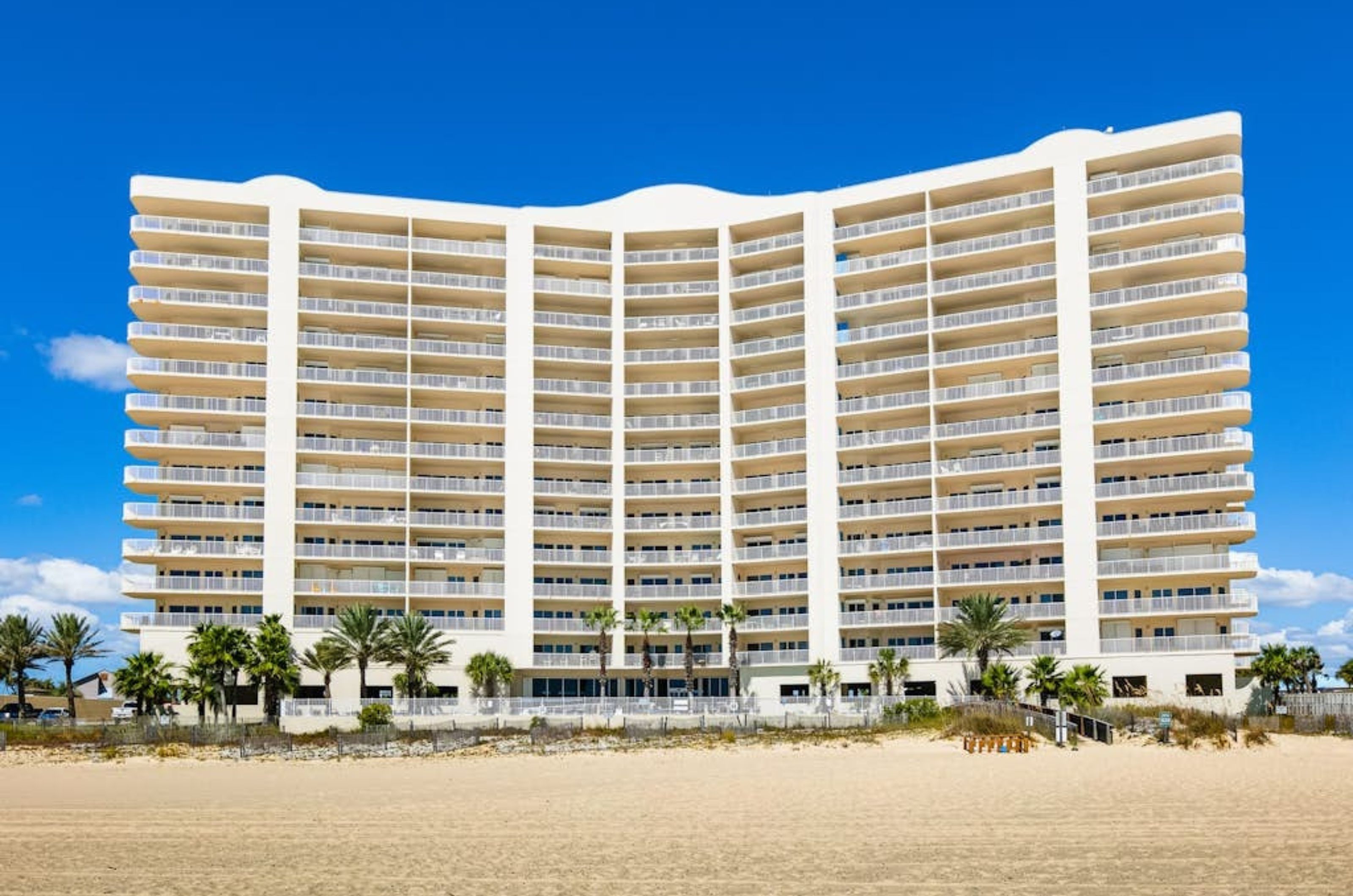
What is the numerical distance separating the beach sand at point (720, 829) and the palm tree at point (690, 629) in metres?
39.5

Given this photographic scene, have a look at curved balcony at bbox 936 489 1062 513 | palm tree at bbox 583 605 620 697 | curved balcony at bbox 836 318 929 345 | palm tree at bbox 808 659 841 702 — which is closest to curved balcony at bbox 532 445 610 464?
palm tree at bbox 583 605 620 697

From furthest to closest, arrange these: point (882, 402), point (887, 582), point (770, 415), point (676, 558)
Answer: point (676, 558) < point (770, 415) < point (882, 402) < point (887, 582)

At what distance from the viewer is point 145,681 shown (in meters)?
73.9

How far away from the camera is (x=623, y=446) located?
94188 millimetres

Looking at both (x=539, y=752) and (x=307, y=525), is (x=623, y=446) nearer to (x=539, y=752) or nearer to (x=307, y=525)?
(x=307, y=525)

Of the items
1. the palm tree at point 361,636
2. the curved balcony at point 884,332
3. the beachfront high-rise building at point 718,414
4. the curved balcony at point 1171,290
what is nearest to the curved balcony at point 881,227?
the beachfront high-rise building at point 718,414

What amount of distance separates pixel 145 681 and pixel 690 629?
95.7 feet

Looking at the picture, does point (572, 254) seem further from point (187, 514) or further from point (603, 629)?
point (187, 514)

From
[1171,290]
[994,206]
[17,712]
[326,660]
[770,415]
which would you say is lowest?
[17,712]

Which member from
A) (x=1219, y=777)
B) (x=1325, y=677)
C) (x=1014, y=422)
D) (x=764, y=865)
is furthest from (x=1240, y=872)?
(x=1325, y=677)

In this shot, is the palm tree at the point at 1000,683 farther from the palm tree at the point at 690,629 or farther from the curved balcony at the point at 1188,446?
the palm tree at the point at 690,629

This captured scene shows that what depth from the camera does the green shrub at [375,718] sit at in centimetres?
6850

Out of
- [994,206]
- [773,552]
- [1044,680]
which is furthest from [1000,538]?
[994,206]

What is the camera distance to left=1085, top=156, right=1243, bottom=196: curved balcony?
8025 cm
